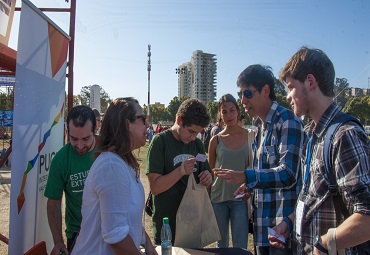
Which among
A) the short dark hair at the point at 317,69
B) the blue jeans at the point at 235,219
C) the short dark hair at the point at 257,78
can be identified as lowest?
the blue jeans at the point at 235,219

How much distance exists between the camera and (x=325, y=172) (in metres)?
1.47

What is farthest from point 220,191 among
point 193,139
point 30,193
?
point 30,193

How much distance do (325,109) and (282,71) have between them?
327 mm

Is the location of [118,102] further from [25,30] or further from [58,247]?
[58,247]

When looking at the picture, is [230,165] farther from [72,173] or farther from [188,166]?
[72,173]

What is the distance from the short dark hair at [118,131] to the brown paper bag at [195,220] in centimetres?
87

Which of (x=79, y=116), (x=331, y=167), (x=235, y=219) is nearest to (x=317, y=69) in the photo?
(x=331, y=167)

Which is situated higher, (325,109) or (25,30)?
(25,30)

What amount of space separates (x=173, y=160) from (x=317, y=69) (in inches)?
56.4

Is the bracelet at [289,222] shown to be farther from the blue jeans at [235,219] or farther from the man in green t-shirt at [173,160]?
the blue jeans at [235,219]

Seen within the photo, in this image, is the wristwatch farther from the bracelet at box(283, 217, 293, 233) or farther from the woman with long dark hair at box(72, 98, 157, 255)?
the woman with long dark hair at box(72, 98, 157, 255)

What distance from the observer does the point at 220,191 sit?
3578 mm

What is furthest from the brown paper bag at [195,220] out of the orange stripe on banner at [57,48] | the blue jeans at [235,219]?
the orange stripe on banner at [57,48]

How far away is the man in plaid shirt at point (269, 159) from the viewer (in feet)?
7.14
